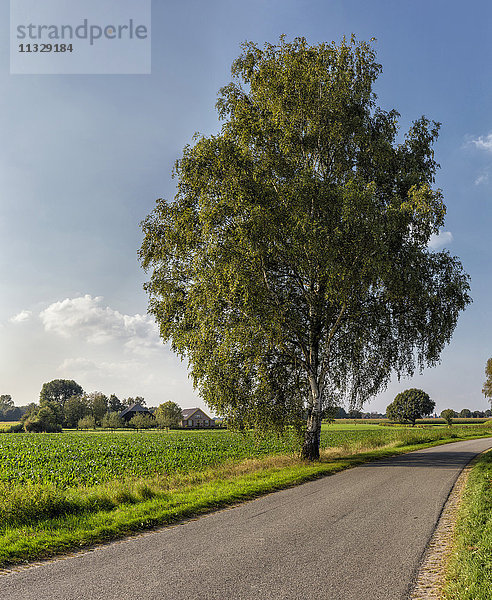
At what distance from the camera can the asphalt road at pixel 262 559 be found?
557 centimetres

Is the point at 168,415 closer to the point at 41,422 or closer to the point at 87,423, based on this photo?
the point at 87,423

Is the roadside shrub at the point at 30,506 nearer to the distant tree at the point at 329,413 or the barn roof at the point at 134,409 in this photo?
the distant tree at the point at 329,413

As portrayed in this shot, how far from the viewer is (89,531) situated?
8.22m

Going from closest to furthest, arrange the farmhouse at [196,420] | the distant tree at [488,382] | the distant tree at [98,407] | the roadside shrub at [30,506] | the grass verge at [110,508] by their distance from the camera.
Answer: the grass verge at [110,508]
the roadside shrub at [30,506]
the distant tree at [488,382]
the distant tree at [98,407]
the farmhouse at [196,420]

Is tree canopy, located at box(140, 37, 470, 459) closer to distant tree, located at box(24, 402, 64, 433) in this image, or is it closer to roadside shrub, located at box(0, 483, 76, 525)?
roadside shrub, located at box(0, 483, 76, 525)

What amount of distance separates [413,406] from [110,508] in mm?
103230

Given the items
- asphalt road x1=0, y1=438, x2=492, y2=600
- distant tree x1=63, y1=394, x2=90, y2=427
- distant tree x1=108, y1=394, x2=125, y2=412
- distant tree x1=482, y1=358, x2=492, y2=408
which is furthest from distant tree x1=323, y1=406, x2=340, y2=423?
distant tree x1=108, y1=394, x2=125, y2=412

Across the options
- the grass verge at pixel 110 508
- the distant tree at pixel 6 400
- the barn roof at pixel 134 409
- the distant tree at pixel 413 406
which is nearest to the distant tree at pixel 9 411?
the distant tree at pixel 6 400

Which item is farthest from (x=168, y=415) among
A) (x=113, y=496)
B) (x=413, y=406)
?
(x=113, y=496)

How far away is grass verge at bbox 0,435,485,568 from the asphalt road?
0.68 m

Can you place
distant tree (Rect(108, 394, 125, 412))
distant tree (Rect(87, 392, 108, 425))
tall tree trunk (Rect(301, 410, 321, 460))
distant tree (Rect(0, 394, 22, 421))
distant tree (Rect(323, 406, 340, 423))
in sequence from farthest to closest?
distant tree (Rect(0, 394, 22, 421)) < distant tree (Rect(108, 394, 125, 412)) < distant tree (Rect(87, 392, 108, 425)) < distant tree (Rect(323, 406, 340, 423)) < tall tree trunk (Rect(301, 410, 321, 460))

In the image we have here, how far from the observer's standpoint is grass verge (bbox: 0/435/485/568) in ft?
25.2

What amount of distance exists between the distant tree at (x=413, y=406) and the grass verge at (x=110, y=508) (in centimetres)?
9626

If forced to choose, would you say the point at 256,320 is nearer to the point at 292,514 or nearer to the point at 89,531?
the point at 292,514
